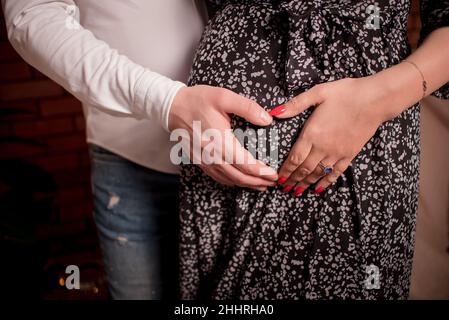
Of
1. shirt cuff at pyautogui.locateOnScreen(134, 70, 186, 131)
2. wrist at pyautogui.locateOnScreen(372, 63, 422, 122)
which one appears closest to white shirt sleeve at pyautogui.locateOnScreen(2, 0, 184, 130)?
shirt cuff at pyautogui.locateOnScreen(134, 70, 186, 131)

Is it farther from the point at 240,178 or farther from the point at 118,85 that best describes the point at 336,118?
the point at 118,85

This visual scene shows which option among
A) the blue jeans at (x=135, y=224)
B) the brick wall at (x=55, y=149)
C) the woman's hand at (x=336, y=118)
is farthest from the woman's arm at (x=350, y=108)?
the brick wall at (x=55, y=149)

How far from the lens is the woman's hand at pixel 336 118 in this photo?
1.94ft

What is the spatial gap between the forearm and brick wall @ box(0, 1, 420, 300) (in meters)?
1.22

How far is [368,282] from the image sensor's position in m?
0.68

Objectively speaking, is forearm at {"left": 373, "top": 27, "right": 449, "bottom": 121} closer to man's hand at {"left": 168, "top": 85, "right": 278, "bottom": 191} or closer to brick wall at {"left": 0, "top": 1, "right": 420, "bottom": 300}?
man's hand at {"left": 168, "top": 85, "right": 278, "bottom": 191}

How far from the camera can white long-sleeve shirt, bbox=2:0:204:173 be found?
639 mm

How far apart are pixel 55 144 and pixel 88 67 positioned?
4.99 feet

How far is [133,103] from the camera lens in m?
0.65

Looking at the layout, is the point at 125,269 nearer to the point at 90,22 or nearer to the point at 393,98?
the point at 90,22

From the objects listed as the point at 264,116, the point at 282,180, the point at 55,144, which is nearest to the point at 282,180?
the point at 282,180

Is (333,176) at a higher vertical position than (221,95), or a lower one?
lower

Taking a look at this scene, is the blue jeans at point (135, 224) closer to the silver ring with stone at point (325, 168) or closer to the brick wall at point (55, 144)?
the silver ring with stone at point (325, 168)

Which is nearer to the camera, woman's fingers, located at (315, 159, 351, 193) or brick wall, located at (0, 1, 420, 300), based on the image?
woman's fingers, located at (315, 159, 351, 193)
